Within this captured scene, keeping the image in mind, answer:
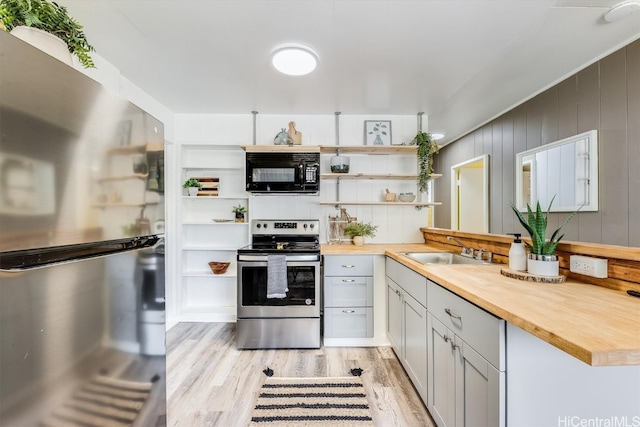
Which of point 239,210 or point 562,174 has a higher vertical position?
point 562,174

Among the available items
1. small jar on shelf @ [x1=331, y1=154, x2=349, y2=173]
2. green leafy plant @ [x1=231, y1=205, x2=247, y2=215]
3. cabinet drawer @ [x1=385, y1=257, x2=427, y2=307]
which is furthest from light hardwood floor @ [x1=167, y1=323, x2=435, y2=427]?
small jar on shelf @ [x1=331, y1=154, x2=349, y2=173]

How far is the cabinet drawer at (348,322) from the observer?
253 centimetres

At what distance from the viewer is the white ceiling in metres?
1.57

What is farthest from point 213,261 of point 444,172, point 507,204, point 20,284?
point 444,172

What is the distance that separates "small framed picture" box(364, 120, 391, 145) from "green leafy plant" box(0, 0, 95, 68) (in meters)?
2.67

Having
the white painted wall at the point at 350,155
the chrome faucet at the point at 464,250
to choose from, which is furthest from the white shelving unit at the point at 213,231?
the chrome faucet at the point at 464,250

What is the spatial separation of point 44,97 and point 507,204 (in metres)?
4.21

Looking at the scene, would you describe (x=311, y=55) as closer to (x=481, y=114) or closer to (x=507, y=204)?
(x=481, y=114)

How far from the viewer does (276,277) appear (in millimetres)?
2447

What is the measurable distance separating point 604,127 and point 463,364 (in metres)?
2.49

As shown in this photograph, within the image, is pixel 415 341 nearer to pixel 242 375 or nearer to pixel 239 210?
pixel 242 375

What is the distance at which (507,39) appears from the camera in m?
1.85

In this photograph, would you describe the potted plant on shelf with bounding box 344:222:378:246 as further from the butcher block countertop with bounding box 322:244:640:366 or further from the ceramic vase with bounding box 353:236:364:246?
the butcher block countertop with bounding box 322:244:640:366

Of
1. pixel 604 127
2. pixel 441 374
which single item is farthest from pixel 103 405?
pixel 604 127
